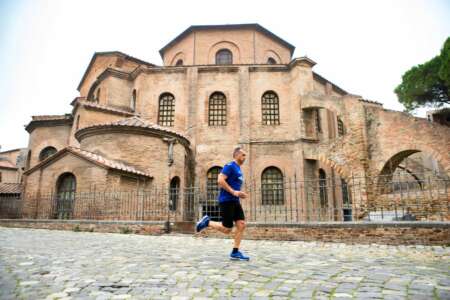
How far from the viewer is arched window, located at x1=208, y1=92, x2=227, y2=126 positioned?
65.4ft

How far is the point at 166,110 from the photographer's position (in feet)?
66.9

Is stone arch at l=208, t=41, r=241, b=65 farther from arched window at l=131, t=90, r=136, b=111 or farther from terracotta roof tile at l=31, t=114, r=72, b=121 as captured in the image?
terracotta roof tile at l=31, t=114, r=72, b=121

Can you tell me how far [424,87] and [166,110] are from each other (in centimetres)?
1795

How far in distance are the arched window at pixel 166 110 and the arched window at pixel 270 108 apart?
220 inches

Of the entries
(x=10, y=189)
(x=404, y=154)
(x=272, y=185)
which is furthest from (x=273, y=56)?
(x=10, y=189)

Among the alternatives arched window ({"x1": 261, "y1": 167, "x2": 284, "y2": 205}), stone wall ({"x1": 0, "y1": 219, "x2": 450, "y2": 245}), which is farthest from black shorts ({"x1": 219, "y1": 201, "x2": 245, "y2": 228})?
arched window ({"x1": 261, "y1": 167, "x2": 284, "y2": 205})

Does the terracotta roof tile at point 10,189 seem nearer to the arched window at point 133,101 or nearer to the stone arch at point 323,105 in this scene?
the arched window at point 133,101

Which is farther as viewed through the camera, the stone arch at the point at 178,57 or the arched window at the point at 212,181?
the stone arch at the point at 178,57

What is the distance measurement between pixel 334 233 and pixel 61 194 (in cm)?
1153

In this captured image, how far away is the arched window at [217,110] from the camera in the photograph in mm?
19947

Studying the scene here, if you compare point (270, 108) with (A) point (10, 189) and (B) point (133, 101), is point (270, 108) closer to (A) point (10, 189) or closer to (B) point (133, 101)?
(B) point (133, 101)

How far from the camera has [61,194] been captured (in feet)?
46.7

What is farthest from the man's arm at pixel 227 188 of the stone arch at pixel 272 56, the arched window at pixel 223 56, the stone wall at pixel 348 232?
the stone arch at pixel 272 56

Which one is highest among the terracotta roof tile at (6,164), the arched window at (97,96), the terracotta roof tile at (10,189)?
the arched window at (97,96)
